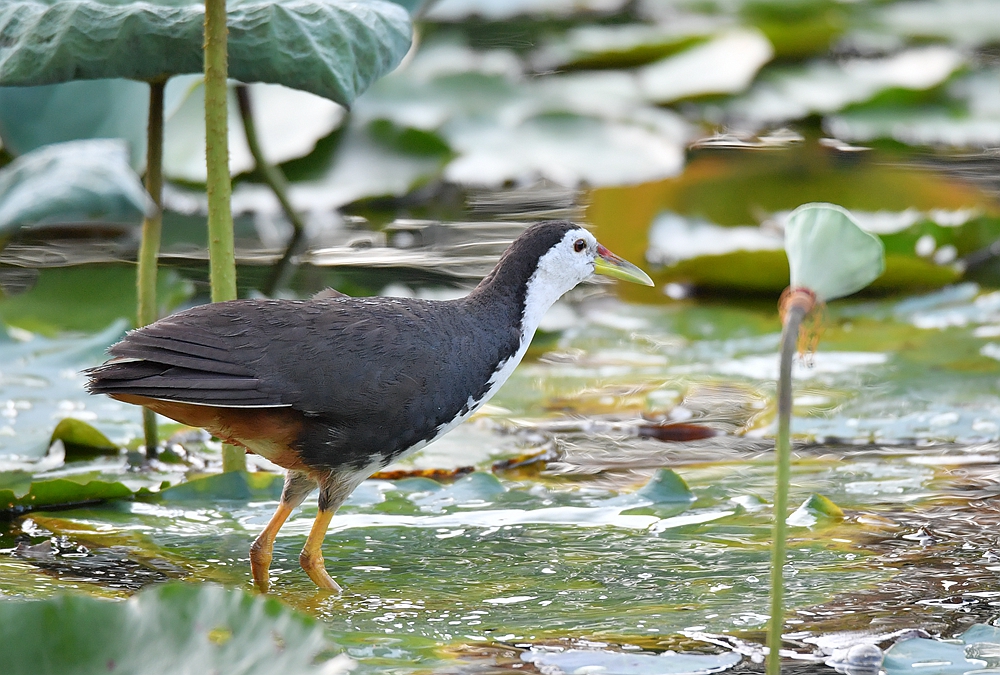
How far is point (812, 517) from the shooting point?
9.40 ft

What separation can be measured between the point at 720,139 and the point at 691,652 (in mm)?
4692

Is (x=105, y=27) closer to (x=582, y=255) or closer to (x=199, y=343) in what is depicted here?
(x=199, y=343)

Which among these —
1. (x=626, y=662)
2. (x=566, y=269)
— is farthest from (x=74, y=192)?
(x=626, y=662)

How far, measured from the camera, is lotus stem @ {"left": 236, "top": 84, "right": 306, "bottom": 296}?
15.3 feet

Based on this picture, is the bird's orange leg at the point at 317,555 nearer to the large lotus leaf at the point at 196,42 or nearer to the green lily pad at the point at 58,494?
the green lily pad at the point at 58,494

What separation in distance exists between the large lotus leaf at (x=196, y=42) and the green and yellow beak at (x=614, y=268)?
713mm

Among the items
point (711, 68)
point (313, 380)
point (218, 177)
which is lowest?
point (313, 380)

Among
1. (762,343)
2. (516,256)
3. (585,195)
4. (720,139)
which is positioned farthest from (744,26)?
(516,256)

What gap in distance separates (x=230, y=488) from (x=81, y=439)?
507mm

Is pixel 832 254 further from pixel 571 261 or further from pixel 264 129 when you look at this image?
pixel 264 129

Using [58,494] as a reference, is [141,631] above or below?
below

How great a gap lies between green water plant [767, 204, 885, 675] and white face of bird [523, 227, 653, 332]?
4.33 ft

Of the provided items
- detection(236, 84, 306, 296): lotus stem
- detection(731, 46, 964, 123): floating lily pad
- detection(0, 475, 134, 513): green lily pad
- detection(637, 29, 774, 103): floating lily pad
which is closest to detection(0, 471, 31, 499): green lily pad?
detection(0, 475, 134, 513): green lily pad

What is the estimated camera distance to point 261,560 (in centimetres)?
256
